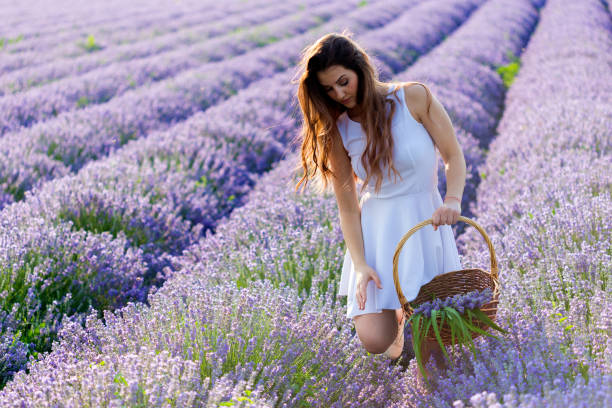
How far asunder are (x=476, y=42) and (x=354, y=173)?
9.74 meters

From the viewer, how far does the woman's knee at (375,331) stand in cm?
203

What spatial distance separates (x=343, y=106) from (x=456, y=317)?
0.91 meters

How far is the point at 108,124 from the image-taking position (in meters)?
5.76

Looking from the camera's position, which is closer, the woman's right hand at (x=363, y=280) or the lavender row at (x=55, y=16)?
the woman's right hand at (x=363, y=280)

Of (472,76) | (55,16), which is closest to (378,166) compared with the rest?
(472,76)

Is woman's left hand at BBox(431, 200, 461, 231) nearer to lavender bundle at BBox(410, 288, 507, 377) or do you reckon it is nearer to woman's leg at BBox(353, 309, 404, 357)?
lavender bundle at BBox(410, 288, 507, 377)

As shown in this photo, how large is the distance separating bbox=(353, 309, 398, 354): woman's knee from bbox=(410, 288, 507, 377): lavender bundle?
0.62 ft

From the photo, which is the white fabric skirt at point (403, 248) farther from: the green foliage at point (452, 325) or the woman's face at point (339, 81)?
the woman's face at point (339, 81)

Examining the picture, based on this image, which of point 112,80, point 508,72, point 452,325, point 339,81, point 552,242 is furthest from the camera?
point 508,72

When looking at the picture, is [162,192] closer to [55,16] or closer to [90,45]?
Result: [90,45]

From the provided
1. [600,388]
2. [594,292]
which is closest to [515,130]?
[594,292]

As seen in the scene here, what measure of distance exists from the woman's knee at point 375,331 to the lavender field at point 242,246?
88 millimetres

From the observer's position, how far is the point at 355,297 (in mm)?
2113

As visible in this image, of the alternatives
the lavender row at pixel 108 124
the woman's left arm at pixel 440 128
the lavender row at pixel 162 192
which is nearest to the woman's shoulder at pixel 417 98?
the woman's left arm at pixel 440 128
